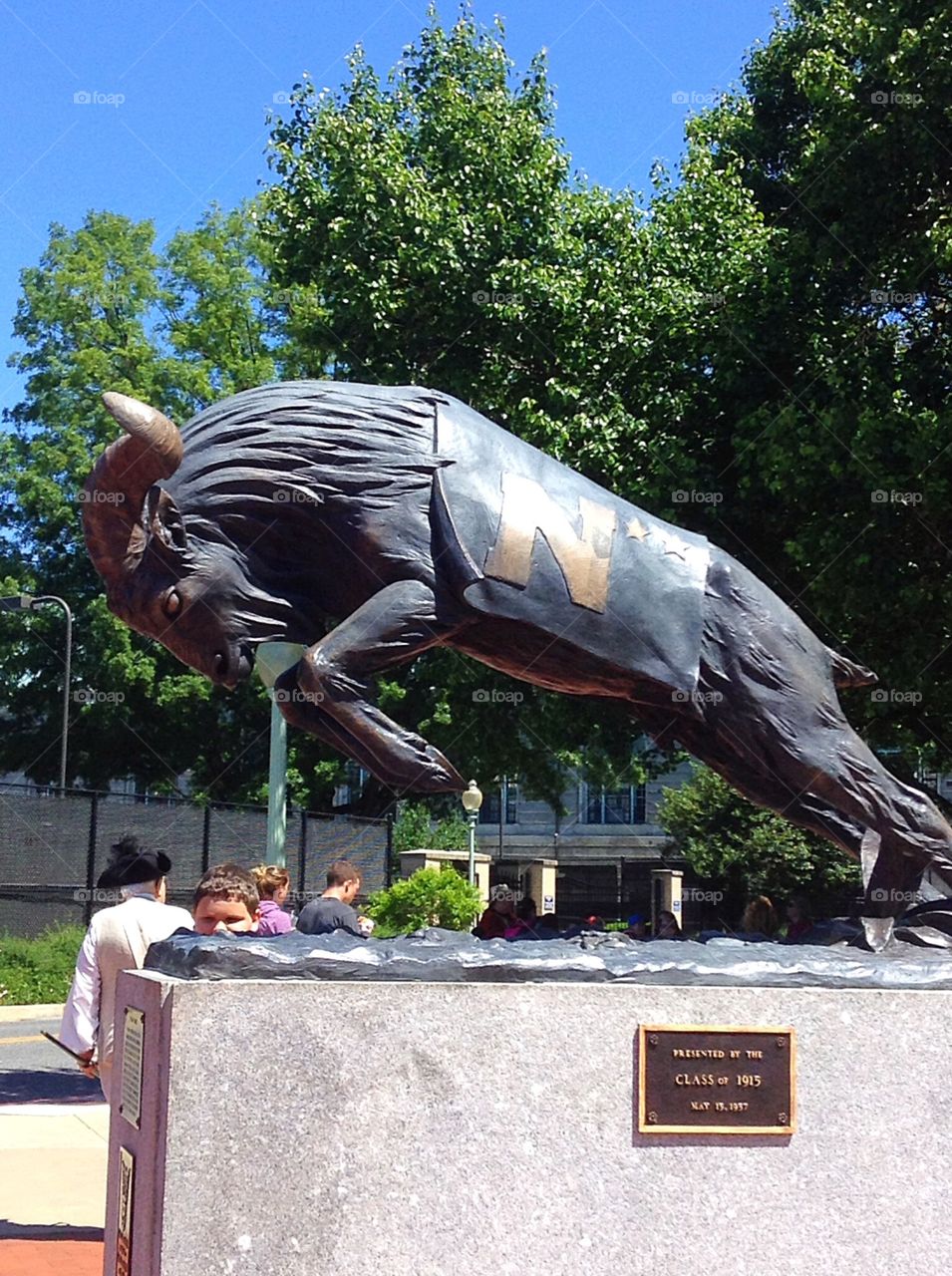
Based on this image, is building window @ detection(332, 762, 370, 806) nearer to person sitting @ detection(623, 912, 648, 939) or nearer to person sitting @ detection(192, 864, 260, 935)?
person sitting @ detection(623, 912, 648, 939)

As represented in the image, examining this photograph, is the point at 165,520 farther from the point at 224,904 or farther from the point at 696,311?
the point at 696,311

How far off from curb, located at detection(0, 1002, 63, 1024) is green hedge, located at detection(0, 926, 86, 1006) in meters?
0.15

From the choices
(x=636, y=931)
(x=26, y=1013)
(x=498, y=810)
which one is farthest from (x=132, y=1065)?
(x=498, y=810)

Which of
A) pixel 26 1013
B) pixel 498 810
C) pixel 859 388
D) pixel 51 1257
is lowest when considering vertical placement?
pixel 26 1013

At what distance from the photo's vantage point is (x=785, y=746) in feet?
17.0

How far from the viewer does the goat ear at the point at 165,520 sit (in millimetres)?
4863

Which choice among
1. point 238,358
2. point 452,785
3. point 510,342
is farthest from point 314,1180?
point 238,358

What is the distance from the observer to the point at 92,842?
63.2ft

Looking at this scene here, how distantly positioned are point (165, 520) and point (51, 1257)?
121 inches

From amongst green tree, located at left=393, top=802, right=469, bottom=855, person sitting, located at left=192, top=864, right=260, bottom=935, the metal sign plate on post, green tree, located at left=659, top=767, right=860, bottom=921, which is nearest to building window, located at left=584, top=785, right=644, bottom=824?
green tree, located at left=393, top=802, right=469, bottom=855

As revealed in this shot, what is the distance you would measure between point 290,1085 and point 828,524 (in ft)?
31.3

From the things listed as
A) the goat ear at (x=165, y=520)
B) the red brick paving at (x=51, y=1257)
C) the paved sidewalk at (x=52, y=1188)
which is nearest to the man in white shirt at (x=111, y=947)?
the red brick paving at (x=51, y=1257)

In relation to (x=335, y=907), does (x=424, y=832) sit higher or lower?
lower

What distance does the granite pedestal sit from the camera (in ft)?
12.7
